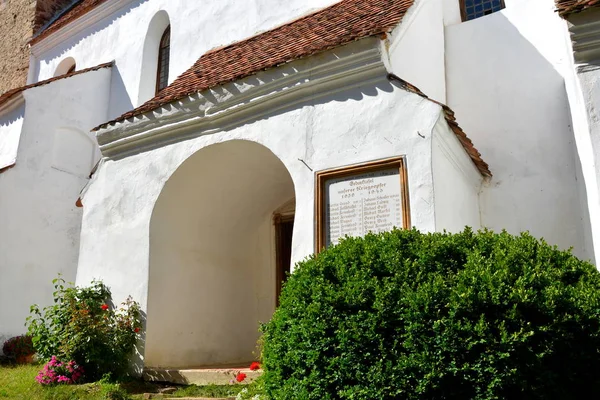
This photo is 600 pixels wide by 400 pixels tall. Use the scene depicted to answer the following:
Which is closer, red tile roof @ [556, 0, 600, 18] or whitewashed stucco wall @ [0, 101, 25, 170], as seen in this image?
red tile roof @ [556, 0, 600, 18]

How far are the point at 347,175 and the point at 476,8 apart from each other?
423cm

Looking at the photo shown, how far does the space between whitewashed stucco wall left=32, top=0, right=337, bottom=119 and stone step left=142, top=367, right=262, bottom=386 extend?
5729mm

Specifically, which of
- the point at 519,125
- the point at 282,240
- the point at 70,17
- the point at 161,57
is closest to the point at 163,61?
the point at 161,57

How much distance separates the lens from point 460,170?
6.63 metres

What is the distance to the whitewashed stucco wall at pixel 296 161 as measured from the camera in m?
5.76

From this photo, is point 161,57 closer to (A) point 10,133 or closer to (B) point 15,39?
(A) point 10,133

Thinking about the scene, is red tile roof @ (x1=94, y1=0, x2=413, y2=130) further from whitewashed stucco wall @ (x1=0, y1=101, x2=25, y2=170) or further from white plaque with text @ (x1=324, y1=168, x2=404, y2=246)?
whitewashed stucco wall @ (x1=0, y1=101, x2=25, y2=170)

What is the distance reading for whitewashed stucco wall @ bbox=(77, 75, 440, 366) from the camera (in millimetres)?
5762

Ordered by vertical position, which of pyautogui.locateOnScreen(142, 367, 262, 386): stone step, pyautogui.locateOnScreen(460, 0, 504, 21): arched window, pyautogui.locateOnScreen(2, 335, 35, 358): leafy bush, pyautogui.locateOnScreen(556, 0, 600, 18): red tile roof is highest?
pyautogui.locateOnScreen(460, 0, 504, 21): arched window

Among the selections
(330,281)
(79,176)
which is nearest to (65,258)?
(79,176)

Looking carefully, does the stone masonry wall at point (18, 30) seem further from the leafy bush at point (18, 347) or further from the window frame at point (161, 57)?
the leafy bush at point (18, 347)

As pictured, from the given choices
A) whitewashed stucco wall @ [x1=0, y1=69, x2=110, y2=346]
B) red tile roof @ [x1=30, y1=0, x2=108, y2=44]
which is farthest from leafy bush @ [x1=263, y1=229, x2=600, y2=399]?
red tile roof @ [x1=30, y1=0, x2=108, y2=44]

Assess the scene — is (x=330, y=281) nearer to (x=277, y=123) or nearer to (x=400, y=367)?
(x=400, y=367)

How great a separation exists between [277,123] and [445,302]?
371cm
